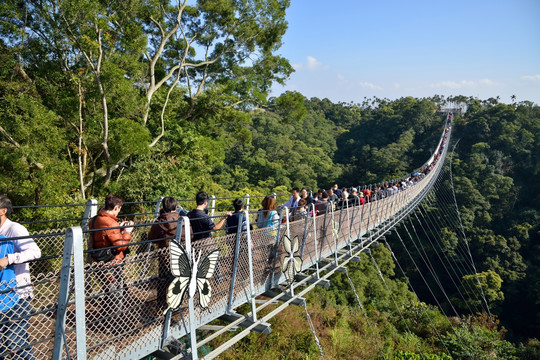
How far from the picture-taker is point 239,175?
28266mm

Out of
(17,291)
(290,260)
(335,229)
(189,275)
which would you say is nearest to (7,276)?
(17,291)

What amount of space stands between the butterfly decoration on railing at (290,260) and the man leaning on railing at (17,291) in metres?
2.13

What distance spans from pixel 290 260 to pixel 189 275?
1.56 m

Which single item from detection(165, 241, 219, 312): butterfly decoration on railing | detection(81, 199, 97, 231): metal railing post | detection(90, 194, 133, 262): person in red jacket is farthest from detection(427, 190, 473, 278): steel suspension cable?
detection(90, 194, 133, 262): person in red jacket

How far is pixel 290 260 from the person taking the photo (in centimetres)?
341

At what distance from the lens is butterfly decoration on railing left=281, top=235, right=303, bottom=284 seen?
10.9ft

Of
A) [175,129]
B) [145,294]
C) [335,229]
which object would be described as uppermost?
[175,129]

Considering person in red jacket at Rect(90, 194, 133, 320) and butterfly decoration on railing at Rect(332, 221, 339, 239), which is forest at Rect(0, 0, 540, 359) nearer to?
butterfly decoration on railing at Rect(332, 221, 339, 239)

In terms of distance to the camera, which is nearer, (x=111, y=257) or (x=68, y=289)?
(x=68, y=289)

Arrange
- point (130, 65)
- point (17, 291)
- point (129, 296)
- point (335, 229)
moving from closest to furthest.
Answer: point (17, 291) → point (129, 296) → point (335, 229) → point (130, 65)

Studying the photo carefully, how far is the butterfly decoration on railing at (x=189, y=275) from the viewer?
1.94 m

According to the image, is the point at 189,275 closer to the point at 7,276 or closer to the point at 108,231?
the point at 108,231

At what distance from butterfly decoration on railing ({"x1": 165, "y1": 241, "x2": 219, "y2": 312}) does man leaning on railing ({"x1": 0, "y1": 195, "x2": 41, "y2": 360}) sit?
681 mm

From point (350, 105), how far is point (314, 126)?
22.0m
